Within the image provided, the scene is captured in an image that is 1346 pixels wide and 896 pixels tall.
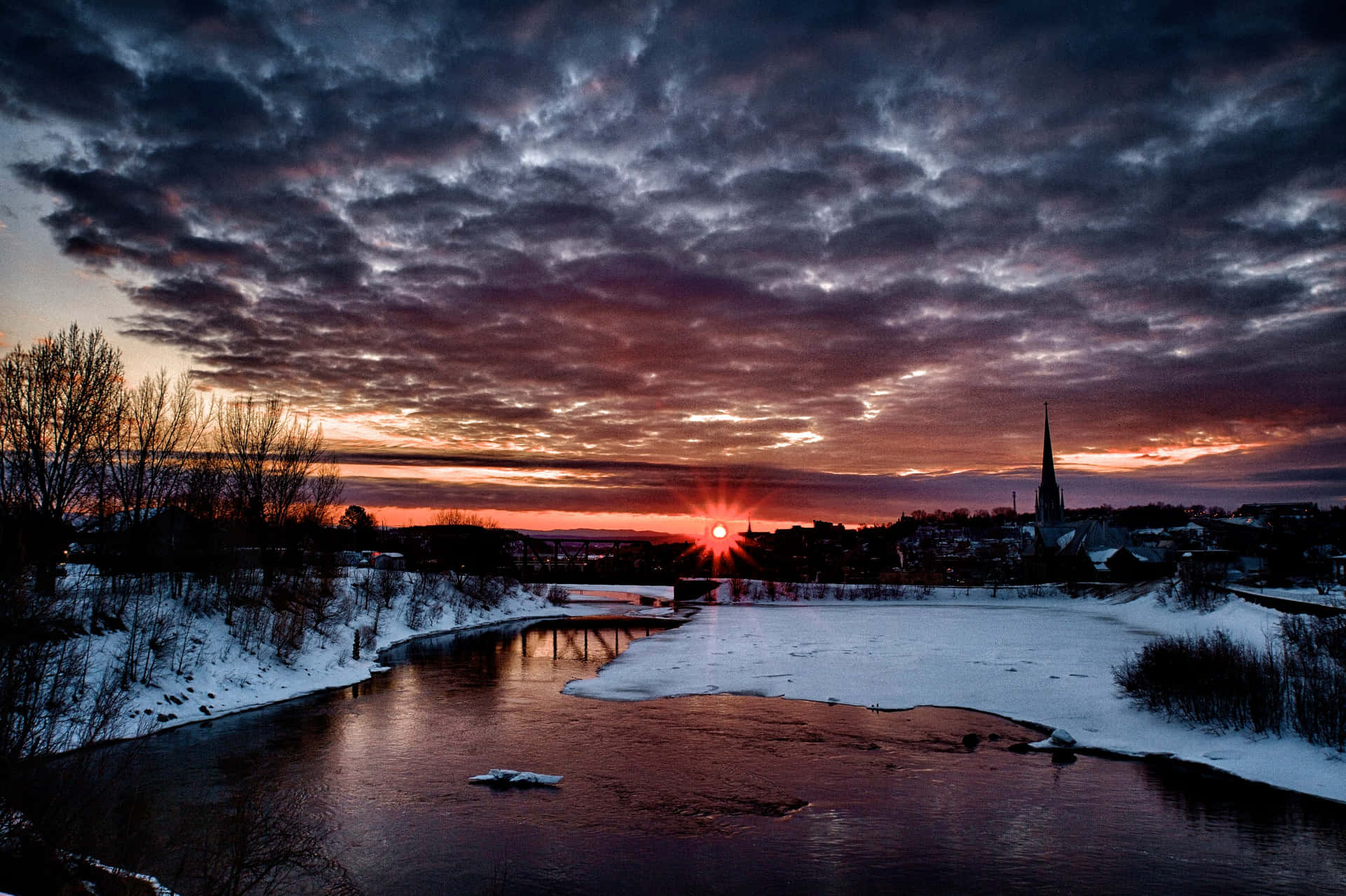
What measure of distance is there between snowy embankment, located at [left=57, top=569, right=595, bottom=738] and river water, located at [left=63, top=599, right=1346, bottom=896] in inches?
66.8

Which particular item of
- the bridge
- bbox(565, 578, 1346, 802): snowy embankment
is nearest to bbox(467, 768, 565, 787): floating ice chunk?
bbox(565, 578, 1346, 802): snowy embankment

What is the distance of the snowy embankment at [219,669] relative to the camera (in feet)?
94.1

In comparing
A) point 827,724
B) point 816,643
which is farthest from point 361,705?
point 816,643

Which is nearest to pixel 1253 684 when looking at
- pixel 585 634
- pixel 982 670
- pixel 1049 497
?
pixel 982 670

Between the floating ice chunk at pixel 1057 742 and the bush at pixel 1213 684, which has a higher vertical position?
the bush at pixel 1213 684

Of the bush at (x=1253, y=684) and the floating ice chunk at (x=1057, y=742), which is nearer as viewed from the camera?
the bush at (x=1253, y=684)

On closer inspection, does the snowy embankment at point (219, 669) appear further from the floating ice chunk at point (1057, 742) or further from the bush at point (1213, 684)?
the bush at point (1213, 684)

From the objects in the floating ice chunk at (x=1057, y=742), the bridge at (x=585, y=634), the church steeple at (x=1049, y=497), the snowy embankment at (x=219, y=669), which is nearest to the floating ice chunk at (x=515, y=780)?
the snowy embankment at (x=219, y=669)

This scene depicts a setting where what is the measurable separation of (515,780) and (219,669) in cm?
2017

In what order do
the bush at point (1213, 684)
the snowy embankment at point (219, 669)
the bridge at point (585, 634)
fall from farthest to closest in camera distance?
the bridge at point (585, 634), the snowy embankment at point (219, 669), the bush at point (1213, 684)

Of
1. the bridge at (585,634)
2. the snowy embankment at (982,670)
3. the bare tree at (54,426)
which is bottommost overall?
the bridge at (585,634)

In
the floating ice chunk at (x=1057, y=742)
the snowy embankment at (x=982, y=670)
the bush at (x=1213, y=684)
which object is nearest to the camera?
the snowy embankment at (x=982, y=670)

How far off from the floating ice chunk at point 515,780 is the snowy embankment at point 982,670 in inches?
529

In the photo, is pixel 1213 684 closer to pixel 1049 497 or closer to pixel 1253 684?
pixel 1253 684
